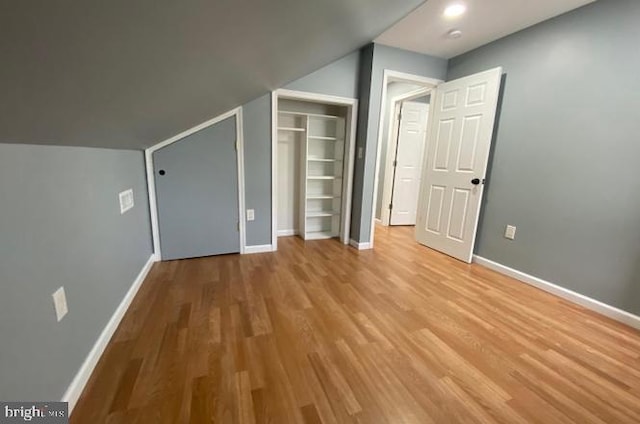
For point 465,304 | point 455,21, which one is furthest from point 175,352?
point 455,21

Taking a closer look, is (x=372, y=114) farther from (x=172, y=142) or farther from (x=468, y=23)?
(x=172, y=142)

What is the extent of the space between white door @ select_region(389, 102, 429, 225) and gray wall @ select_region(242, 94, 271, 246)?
2.25 metres

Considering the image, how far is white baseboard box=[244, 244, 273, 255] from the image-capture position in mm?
2791

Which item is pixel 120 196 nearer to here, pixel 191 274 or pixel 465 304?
pixel 191 274

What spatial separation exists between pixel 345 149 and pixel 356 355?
232 cm

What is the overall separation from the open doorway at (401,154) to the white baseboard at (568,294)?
64.4 inches

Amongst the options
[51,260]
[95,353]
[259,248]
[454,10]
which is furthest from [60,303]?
[454,10]

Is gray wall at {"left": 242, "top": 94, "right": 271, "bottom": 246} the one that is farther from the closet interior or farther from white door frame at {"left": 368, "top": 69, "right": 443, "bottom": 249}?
white door frame at {"left": 368, "top": 69, "right": 443, "bottom": 249}

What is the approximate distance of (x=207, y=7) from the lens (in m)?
0.58

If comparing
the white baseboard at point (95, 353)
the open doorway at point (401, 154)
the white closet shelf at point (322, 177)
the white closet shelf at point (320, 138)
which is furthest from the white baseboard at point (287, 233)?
the white baseboard at point (95, 353)

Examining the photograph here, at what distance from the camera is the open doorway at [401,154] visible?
13.0ft

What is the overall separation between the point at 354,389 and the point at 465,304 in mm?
1226

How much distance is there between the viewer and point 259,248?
2.84 meters

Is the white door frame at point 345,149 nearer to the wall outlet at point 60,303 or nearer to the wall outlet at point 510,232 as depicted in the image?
the wall outlet at point 510,232
